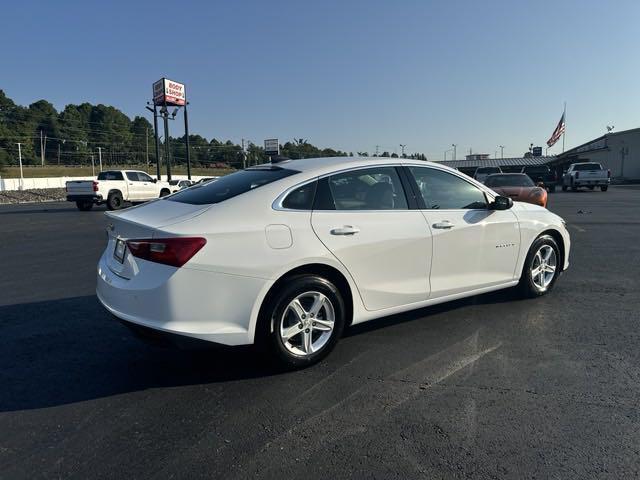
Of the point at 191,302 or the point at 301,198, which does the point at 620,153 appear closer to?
the point at 301,198

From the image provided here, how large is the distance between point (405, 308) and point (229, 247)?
1786 millimetres

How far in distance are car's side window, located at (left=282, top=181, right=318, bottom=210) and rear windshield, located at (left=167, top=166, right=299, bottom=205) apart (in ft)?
0.71

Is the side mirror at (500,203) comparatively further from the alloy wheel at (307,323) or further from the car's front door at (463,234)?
the alloy wheel at (307,323)

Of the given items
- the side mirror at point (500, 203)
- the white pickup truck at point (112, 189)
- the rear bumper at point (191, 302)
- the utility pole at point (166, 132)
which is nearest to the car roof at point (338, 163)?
the side mirror at point (500, 203)

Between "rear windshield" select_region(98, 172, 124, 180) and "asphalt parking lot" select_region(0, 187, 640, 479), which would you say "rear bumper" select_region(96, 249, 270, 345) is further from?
"rear windshield" select_region(98, 172, 124, 180)

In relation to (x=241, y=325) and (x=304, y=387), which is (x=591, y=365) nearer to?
(x=304, y=387)

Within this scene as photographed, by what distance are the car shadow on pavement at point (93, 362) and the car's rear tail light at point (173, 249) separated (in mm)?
735

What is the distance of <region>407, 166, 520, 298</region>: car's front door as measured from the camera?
4375 millimetres

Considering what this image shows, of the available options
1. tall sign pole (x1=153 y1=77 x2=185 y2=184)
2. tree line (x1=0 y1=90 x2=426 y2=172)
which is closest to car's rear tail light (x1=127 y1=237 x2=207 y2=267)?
tall sign pole (x1=153 y1=77 x2=185 y2=184)

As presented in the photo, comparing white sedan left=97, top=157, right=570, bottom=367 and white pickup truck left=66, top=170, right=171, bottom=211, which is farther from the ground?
white pickup truck left=66, top=170, right=171, bottom=211

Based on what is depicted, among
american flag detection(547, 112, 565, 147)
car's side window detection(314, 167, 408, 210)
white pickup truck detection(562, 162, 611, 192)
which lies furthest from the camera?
american flag detection(547, 112, 565, 147)

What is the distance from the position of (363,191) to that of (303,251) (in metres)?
0.94

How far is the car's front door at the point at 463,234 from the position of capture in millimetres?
4375

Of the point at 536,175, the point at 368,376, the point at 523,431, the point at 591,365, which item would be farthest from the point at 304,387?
the point at 536,175
